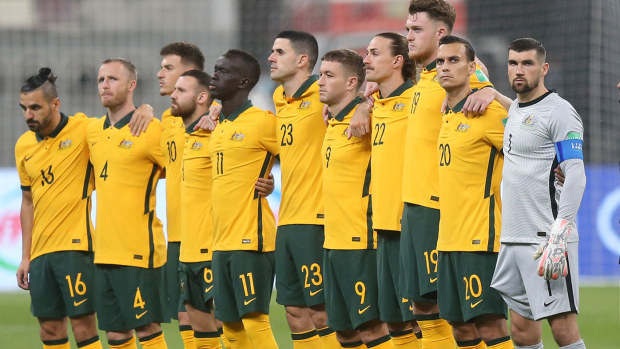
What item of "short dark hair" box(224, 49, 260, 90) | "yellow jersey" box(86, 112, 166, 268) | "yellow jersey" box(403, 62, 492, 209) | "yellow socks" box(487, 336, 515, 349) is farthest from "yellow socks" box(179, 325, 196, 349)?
"yellow socks" box(487, 336, 515, 349)

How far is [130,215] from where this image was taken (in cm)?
791

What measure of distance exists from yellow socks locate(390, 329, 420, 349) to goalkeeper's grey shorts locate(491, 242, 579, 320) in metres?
0.90

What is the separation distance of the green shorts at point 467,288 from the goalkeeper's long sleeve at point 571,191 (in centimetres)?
63

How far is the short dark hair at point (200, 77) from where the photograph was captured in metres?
8.18

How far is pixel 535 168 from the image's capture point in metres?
6.17

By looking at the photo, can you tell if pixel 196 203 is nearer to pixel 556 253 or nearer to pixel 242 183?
pixel 242 183

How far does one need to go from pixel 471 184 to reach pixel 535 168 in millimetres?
398

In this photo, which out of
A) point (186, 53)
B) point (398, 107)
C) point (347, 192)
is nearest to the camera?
point (398, 107)

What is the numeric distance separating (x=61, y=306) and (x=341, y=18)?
51.5ft

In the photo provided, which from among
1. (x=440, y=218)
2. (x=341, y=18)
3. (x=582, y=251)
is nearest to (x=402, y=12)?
(x=341, y=18)

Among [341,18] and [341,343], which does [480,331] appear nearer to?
[341,343]

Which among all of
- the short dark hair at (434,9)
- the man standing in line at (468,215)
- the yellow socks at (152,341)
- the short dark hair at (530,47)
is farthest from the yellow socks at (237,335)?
the short dark hair at (530,47)

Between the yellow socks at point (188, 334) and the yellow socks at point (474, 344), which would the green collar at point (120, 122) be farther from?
the yellow socks at point (474, 344)

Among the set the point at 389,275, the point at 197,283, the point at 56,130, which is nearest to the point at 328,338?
the point at 389,275
